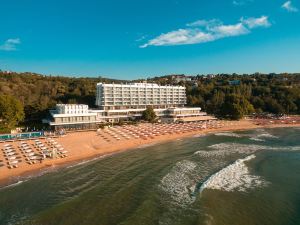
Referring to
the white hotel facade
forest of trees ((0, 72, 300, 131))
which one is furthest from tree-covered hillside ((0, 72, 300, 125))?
the white hotel facade

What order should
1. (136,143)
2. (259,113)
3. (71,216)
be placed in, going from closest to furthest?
(71,216) < (136,143) < (259,113)

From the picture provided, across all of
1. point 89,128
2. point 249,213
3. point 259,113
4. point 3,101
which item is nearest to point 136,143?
point 89,128

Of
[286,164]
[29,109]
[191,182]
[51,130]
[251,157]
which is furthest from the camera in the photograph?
[29,109]

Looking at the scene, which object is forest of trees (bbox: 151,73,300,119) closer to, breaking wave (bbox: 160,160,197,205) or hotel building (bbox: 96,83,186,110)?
hotel building (bbox: 96,83,186,110)

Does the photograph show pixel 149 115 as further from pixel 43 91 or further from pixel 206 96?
pixel 43 91

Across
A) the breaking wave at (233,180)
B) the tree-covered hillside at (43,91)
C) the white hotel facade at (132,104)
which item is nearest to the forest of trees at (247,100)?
the white hotel facade at (132,104)

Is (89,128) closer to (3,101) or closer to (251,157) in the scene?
(3,101)

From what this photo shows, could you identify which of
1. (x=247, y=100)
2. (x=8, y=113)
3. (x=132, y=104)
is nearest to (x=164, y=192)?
(x=8, y=113)
